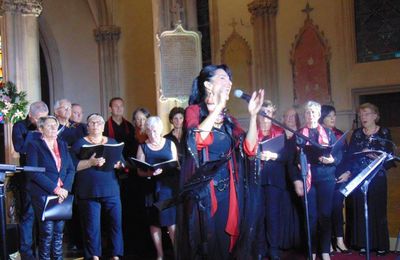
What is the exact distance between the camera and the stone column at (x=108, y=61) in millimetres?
15188

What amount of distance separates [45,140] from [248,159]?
283cm

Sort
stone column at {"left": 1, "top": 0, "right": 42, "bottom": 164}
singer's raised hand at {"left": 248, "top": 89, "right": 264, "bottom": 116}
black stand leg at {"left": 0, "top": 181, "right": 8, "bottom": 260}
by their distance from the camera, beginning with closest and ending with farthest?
singer's raised hand at {"left": 248, "top": 89, "right": 264, "bottom": 116} < black stand leg at {"left": 0, "top": 181, "right": 8, "bottom": 260} < stone column at {"left": 1, "top": 0, "right": 42, "bottom": 164}

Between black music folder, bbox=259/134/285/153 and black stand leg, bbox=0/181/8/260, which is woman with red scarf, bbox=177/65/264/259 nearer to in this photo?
black stand leg, bbox=0/181/8/260

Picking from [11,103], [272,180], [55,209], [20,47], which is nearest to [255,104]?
[272,180]

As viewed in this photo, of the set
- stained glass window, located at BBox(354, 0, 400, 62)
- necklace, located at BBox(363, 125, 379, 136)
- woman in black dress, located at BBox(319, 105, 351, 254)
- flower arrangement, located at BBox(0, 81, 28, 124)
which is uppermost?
stained glass window, located at BBox(354, 0, 400, 62)

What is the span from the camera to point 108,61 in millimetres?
15242

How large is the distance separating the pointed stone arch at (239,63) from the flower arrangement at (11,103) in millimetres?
5843

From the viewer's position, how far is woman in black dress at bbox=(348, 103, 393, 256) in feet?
18.2

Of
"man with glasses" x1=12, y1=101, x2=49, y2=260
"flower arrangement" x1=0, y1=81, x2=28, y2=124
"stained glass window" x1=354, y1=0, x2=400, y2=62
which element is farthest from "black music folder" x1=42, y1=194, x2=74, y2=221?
"stained glass window" x1=354, y1=0, x2=400, y2=62

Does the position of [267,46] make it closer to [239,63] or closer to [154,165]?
[239,63]

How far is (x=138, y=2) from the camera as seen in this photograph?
586 inches

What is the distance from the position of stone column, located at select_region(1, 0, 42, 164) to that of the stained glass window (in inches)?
286

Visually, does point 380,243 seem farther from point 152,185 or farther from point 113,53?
point 113,53

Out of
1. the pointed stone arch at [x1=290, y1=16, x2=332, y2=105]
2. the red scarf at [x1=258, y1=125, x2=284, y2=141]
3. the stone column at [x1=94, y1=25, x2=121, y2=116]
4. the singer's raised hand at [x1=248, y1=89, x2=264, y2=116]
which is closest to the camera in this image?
the singer's raised hand at [x1=248, y1=89, x2=264, y2=116]
